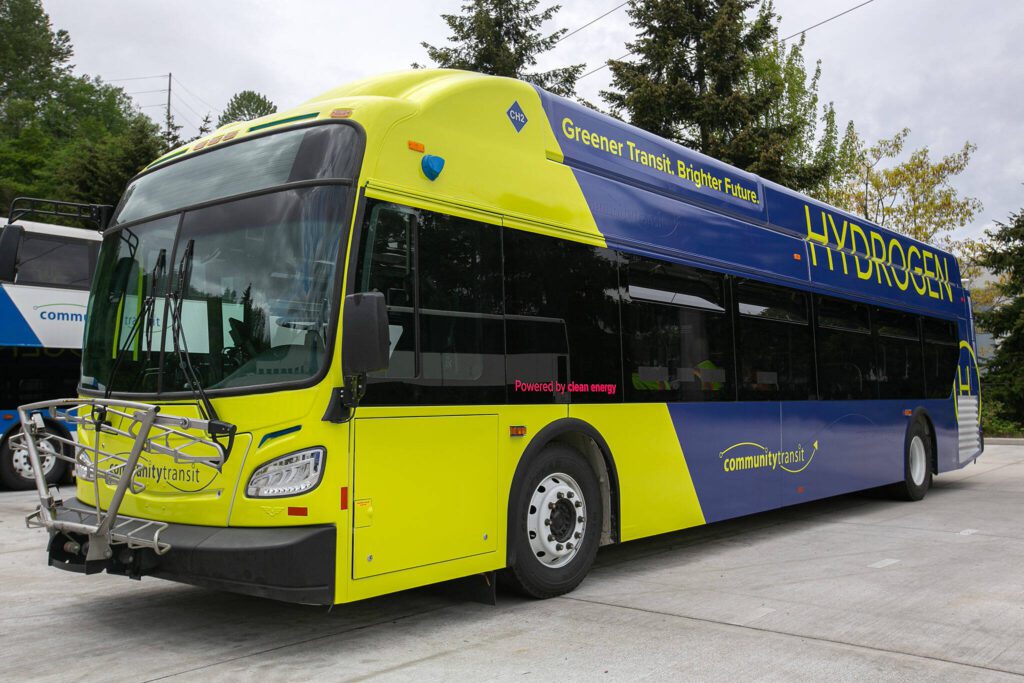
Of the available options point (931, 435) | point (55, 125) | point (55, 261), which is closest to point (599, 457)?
point (931, 435)

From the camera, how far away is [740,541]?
8.74 metres

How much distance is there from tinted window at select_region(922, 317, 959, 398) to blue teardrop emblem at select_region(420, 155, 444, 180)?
30.1ft

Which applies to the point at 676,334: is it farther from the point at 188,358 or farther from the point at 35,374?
the point at 35,374

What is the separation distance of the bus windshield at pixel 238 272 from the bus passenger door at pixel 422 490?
→ 0.63 m

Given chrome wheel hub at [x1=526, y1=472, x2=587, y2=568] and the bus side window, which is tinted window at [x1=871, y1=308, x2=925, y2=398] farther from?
the bus side window

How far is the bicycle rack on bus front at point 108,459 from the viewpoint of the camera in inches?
184

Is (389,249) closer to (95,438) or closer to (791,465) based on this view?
(95,438)

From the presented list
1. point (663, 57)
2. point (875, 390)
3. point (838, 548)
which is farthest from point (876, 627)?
point (663, 57)

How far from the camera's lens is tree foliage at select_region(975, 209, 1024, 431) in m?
27.6

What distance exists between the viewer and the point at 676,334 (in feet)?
24.3

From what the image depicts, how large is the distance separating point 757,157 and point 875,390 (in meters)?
18.0

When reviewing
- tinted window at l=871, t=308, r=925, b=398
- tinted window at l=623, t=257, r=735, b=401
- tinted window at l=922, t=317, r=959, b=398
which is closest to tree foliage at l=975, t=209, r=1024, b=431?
tinted window at l=922, t=317, r=959, b=398

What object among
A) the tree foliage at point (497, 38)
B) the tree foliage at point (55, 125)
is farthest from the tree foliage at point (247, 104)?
the tree foliage at point (497, 38)

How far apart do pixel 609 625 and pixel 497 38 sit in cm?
2424
